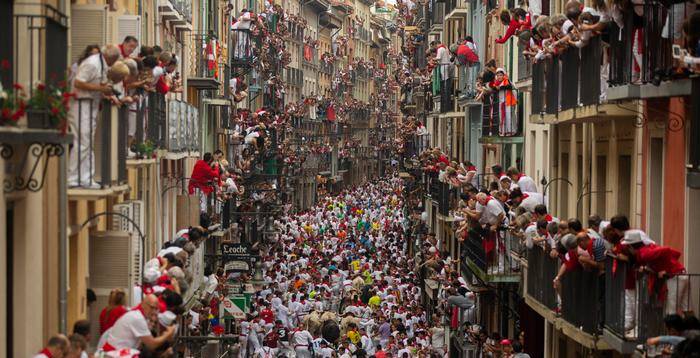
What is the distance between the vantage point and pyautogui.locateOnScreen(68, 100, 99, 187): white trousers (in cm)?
1850

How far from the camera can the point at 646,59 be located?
1892 cm

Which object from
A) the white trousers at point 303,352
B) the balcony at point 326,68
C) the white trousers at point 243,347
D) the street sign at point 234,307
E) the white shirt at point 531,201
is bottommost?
the white trousers at point 243,347

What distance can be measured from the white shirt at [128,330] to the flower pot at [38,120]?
367 centimetres

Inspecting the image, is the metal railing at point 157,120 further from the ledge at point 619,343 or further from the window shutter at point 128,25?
the ledge at point 619,343

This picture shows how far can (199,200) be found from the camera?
3684 cm

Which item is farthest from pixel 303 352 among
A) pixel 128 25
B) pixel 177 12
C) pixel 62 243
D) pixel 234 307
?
pixel 62 243

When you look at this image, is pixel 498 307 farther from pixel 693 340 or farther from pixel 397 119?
pixel 397 119

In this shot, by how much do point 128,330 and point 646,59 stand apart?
20.3ft

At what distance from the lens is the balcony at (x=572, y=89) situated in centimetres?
2273

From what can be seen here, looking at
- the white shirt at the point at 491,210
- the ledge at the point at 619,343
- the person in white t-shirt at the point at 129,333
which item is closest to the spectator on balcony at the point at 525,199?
the white shirt at the point at 491,210

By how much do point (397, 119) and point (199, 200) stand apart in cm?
13477

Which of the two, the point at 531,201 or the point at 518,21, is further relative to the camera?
the point at 518,21

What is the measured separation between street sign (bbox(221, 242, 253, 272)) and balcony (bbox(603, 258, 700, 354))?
77.9 feet

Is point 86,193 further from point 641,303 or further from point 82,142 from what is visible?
point 641,303
